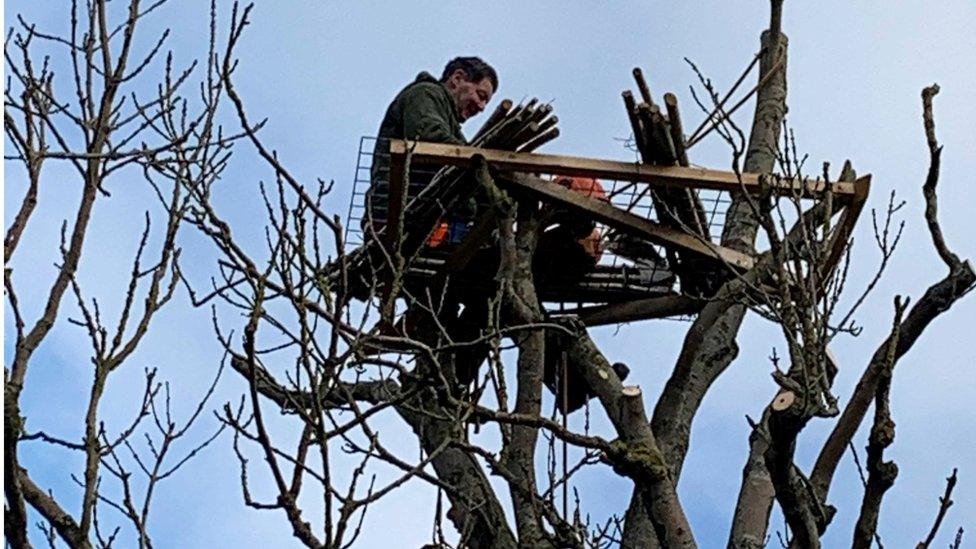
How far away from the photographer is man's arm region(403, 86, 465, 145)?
737 cm

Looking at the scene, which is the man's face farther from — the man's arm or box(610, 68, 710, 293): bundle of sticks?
box(610, 68, 710, 293): bundle of sticks

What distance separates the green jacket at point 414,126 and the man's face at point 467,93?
0.49 m

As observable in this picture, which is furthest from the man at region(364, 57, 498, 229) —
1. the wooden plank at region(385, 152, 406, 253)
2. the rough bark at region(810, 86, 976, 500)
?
the rough bark at region(810, 86, 976, 500)

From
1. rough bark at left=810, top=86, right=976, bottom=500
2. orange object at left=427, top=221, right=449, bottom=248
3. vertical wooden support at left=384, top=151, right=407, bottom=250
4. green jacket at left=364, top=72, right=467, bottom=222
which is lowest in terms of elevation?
rough bark at left=810, top=86, right=976, bottom=500

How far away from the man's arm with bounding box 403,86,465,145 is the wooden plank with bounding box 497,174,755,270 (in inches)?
15.7

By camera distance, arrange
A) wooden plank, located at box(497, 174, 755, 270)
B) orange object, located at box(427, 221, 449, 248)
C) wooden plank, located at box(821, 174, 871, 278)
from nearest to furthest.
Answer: wooden plank, located at box(821, 174, 871, 278) < wooden plank, located at box(497, 174, 755, 270) < orange object, located at box(427, 221, 449, 248)

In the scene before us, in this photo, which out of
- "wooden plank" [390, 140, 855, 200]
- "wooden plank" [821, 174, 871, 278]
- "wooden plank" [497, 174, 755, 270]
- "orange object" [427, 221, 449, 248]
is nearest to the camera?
"wooden plank" [390, 140, 855, 200]

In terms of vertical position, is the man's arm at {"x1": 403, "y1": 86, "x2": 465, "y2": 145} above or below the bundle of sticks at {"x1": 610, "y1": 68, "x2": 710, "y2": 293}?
above

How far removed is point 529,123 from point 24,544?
14.6 feet

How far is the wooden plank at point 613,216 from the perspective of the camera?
7395 mm

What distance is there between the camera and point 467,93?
8.40 metres

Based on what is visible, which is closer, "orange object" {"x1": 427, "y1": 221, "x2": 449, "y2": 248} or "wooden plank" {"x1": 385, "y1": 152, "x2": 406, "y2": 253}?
"wooden plank" {"x1": 385, "y1": 152, "x2": 406, "y2": 253}

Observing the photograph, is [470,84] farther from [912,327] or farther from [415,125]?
[912,327]

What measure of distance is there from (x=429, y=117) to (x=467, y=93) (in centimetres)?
95
